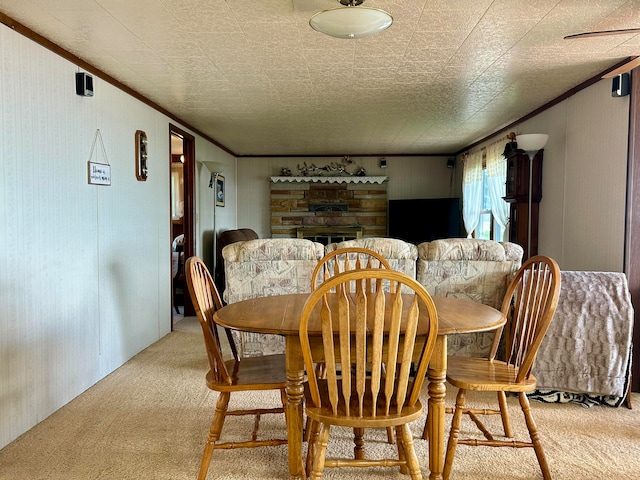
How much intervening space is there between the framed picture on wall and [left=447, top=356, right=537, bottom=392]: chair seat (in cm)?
496

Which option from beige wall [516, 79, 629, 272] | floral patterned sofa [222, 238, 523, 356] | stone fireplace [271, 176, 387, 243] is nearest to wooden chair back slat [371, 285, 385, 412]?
floral patterned sofa [222, 238, 523, 356]

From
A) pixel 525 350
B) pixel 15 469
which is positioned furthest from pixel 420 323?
pixel 15 469

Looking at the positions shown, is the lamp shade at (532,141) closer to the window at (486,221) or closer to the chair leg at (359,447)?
the window at (486,221)

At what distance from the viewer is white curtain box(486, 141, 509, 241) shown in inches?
207

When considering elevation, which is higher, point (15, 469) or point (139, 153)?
point (139, 153)

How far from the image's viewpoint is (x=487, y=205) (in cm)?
619

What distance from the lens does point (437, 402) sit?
5.63 ft

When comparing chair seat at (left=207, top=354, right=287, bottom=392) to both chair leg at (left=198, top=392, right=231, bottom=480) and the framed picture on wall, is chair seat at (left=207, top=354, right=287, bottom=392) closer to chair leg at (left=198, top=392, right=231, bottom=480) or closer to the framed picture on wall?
chair leg at (left=198, top=392, right=231, bottom=480)

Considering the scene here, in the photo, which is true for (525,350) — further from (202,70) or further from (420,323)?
(202,70)

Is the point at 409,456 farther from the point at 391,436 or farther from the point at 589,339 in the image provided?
the point at 589,339

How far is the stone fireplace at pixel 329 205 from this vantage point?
304 inches

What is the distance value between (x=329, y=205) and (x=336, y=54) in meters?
4.84

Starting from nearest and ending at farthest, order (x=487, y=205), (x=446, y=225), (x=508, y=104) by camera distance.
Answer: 1. (x=508, y=104)
2. (x=487, y=205)
3. (x=446, y=225)

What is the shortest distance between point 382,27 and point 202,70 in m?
1.61
